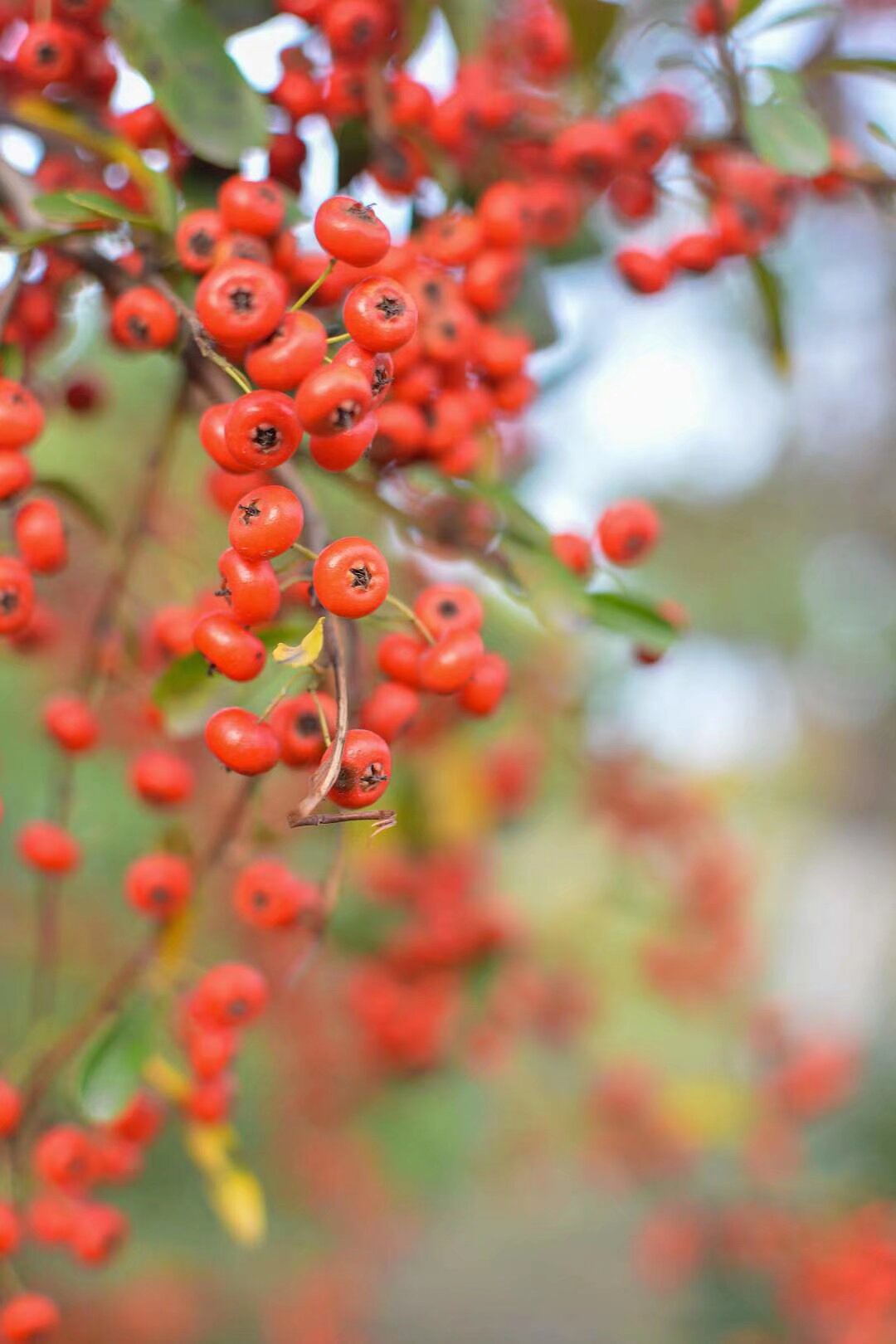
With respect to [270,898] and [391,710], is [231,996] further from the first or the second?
[391,710]

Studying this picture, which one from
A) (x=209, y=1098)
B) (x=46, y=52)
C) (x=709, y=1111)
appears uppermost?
(x=46, y=52)

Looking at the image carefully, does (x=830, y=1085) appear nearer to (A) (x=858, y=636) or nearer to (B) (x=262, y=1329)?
(B) (x=262, y=1329)

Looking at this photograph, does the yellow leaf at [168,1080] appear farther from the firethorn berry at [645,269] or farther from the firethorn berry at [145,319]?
the firethorn berry at [645,269]

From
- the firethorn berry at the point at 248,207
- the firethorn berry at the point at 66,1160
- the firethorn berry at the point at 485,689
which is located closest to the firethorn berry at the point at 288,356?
the firethorn berry at the point at 248,207

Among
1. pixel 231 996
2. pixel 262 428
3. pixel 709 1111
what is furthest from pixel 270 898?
pixel 709 1111

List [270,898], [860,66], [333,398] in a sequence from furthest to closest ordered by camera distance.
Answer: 1. [860,66]
2. [270,898]
3. [333,398]

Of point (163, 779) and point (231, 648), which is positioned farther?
point (163, 779)
